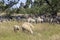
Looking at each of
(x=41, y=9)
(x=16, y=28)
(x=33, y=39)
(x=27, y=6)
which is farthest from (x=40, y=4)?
(x=33, y=39)

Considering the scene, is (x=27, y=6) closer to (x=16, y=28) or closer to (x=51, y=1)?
(x=51, y=1)

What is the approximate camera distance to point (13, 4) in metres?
54.2

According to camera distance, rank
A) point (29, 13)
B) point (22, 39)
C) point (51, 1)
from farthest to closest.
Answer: point (29, 13)
point (51, 1)
point (22, 39)

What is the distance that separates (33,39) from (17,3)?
127ft

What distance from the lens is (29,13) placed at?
5888 centimetres

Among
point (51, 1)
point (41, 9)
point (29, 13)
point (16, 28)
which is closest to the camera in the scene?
point (16, 28)

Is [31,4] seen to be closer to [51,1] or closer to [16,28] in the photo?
[51,1]

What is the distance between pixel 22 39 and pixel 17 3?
3871 centimetres

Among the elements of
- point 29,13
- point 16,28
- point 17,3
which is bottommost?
point 29,13

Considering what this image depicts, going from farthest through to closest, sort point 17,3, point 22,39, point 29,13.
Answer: point 29,13
point 17,3
point 22,39

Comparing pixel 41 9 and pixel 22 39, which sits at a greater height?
pixel 22 39

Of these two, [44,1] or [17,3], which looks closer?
[44,1]

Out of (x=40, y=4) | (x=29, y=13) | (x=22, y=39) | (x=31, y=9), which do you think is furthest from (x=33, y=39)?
(x=29, y=13)

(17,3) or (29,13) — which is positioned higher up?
(17,3)
